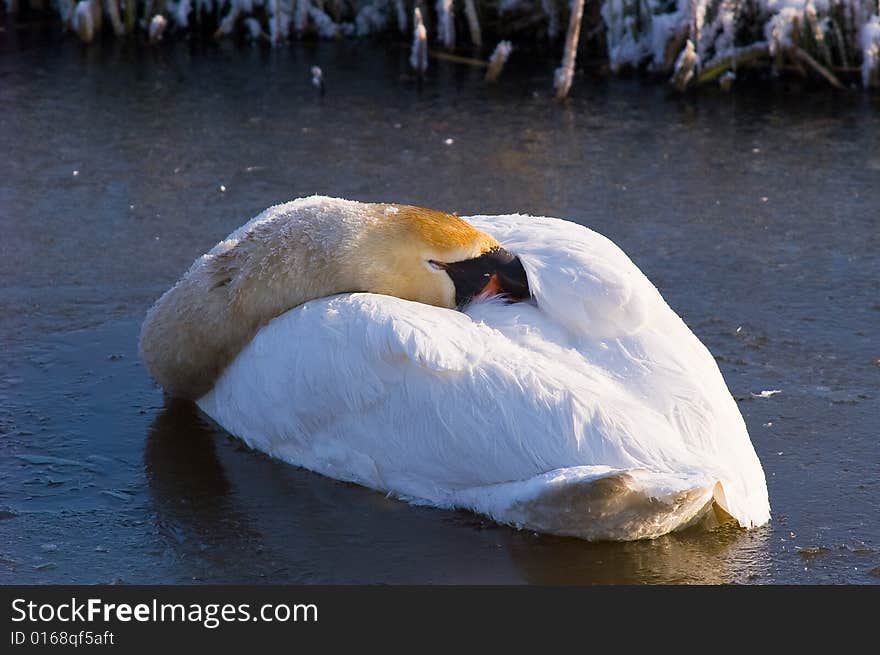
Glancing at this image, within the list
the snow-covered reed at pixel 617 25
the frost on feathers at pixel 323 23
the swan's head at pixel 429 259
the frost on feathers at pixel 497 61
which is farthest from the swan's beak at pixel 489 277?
the frost on feathers at pixel 323 23

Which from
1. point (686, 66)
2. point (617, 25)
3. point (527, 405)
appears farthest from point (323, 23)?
point (527, 405)

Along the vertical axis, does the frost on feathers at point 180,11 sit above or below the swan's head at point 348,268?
above

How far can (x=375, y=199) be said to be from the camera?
Result: 8.26 metres

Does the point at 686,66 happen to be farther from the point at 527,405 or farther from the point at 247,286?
the point at 527,405

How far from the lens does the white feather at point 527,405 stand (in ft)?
14.8

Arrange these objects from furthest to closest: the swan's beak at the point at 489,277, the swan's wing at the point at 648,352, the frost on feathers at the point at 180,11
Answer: the frost on feathers at the point at 180,11
the swan's beak at the point at 489,277
the swan's wing at the point at 648,352

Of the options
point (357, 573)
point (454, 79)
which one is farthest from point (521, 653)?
point (454, 79)

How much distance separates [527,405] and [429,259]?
3.02ft

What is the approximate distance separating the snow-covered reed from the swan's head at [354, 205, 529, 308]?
5.40 meters

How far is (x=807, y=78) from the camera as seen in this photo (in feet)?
36.4

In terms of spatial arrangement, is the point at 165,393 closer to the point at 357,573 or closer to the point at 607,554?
the point at 357,573

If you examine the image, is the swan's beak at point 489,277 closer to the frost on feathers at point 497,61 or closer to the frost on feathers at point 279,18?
the frost on feathers at point 497,61

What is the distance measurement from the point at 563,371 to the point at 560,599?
0.79 m

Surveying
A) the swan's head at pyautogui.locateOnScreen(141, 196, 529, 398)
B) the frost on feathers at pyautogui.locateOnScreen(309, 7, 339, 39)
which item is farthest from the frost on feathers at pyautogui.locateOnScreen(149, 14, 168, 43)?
the swan's head at pyautogui.locateOnScreen(141, 196, 529, 398)
